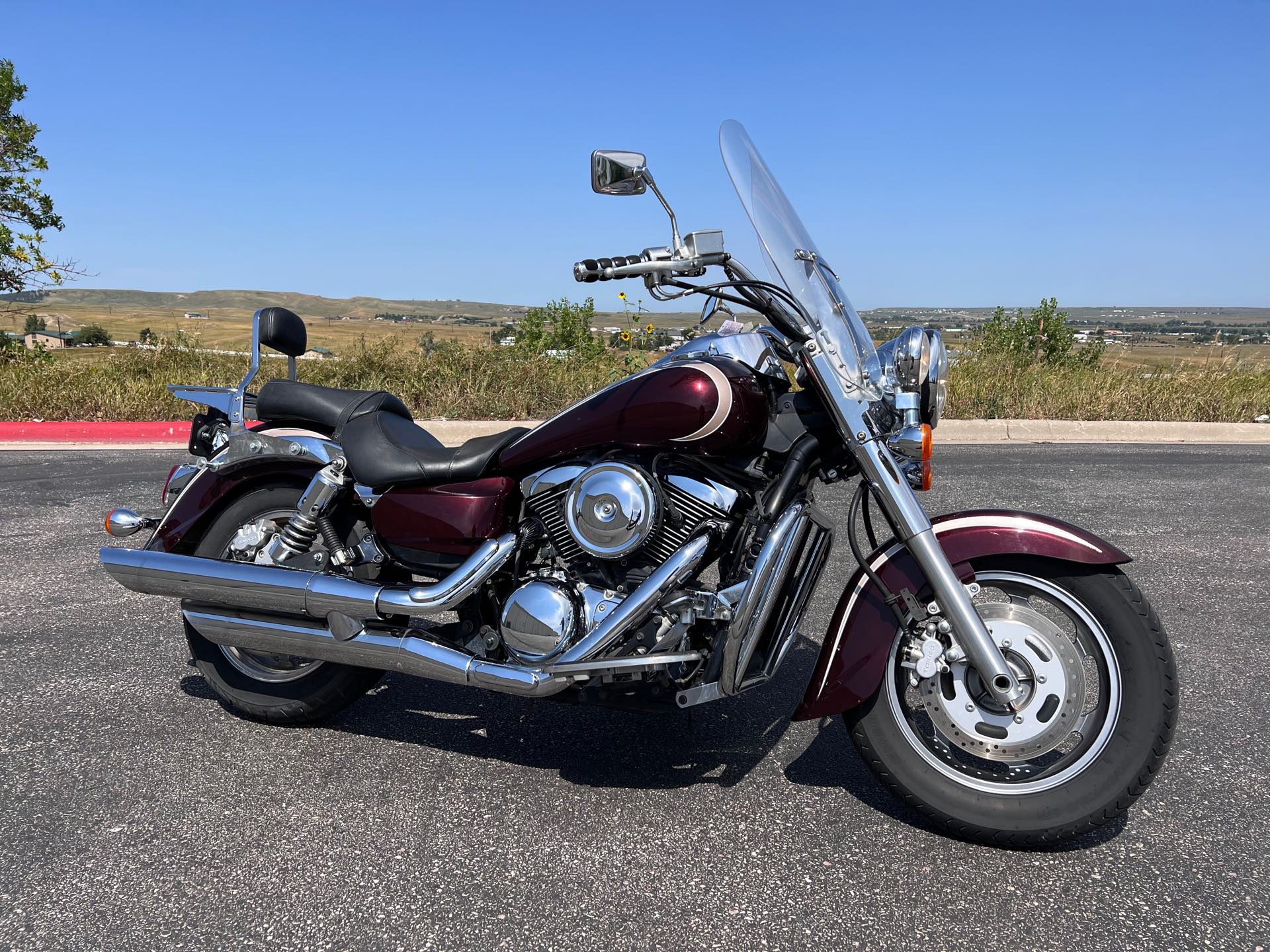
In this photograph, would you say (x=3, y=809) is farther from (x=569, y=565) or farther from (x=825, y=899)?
(x=825, y=899)

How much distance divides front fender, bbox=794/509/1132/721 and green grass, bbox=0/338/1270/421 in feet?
26.7

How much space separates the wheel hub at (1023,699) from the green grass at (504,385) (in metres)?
8.29

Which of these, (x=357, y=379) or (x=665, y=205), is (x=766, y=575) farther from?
(x=357, y=379)

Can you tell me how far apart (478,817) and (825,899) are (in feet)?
3.45

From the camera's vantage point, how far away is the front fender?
2.63 metres

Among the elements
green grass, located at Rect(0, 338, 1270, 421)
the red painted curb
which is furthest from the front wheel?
the red painted curb

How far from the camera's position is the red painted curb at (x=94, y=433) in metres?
9.62

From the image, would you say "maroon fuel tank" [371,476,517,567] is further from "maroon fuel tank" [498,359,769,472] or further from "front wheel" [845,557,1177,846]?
"front wheel" [845,557,1177,846]

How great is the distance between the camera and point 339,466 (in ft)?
11.0

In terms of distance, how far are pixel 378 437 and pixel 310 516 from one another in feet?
1.32

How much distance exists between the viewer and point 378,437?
10.7ft

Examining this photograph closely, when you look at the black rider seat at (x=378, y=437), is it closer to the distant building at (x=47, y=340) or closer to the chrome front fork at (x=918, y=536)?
the chrome front fork at (x=918, y=536)

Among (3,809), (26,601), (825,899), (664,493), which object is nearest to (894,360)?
(664,493)

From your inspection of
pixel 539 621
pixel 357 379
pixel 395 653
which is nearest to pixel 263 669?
pixel 395 653
